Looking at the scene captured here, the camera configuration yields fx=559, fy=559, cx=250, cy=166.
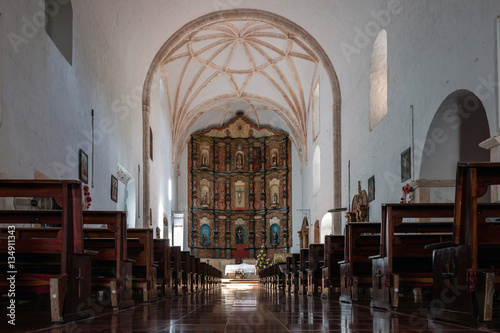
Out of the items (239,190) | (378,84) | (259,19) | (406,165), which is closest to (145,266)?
(406,165)

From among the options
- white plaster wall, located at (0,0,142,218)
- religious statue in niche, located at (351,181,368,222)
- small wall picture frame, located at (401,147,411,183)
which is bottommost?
religious statue in niche, located at (351,181,368,222)

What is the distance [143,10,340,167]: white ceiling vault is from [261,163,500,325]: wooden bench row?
10353mm

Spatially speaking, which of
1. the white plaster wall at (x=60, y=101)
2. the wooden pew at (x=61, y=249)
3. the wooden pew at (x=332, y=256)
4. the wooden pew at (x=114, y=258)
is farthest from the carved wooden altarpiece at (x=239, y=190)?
the wooden pew at (x=61, y=249)

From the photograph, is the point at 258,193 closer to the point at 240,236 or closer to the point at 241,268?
the point at 240,236

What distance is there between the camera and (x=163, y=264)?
983cm

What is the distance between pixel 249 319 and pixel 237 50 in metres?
20.3

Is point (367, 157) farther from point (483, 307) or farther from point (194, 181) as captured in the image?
point (194, 181)

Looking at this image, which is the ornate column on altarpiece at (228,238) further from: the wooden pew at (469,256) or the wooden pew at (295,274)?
the wooden pew at (469,256)

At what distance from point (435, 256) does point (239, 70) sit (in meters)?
21.6

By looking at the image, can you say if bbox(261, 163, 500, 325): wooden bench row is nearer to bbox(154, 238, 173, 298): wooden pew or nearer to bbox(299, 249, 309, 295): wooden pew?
bbox(299, 249, 309, 295): wooden pew

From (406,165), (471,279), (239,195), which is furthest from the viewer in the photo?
(239,195)

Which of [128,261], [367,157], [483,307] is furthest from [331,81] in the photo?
[483,307]

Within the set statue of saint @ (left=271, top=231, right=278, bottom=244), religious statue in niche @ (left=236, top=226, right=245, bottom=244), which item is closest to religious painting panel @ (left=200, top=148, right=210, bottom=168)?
religious statue in niche @ (left=236, top=226, right=245, bottom=244)

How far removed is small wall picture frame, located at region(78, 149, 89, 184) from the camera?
11031 millimetres
